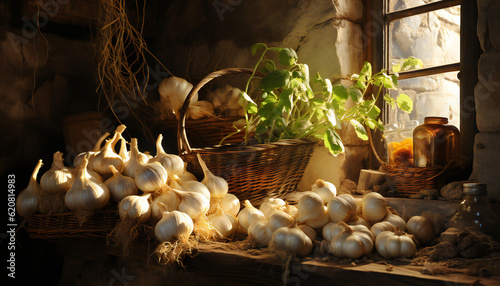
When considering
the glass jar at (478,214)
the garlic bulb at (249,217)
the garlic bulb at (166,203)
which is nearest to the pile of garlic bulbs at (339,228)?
the garlic bulb at (249,217)

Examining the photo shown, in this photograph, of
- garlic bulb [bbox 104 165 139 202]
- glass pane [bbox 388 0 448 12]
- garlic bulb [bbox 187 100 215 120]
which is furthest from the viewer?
garlic bulb [bbox 187 100 215 120]

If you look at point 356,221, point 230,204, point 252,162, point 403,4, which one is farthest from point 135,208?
point 403,4

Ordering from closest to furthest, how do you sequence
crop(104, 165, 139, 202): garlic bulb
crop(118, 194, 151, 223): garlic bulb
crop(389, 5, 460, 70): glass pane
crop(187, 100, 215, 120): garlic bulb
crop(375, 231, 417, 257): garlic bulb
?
crop(375, 231, 417, 257): garlic bulb
crop(118, 194, 151, 223): garlic bulb
crop(104, 165, 139, 202): garlic bulb
crop(389, 5, 460, 70): glass pane
crop(187, 100, 215, 120): garlic bulb

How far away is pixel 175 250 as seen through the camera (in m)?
1.23

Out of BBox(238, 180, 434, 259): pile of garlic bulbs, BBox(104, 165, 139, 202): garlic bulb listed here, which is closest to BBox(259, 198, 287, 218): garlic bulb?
BBox(238, 180, 434, 259): pile of garlic bulbs

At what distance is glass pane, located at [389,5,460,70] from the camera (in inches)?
65.7

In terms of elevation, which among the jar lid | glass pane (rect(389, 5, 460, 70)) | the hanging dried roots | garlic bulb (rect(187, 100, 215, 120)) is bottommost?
the hanging dried roots

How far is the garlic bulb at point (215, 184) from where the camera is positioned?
4.79ft

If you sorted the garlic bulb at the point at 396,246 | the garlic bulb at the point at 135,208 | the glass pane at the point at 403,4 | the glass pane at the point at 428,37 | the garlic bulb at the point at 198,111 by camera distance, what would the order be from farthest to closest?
the garlic bulb at the point at 198,111 < the glass pane at the point at 403,4 < the glass pane at the point at 428,37 < the garlic bulb at the point at 135,208 < the garlic bulb at the point at 396,246

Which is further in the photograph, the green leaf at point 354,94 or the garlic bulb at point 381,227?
the green leaf at point 354,94

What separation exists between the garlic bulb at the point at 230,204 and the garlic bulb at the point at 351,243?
0.45m

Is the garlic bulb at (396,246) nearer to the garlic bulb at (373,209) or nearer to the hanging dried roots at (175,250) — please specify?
the garlic bulb at (373,209)

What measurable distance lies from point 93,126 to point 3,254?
29.6 inches

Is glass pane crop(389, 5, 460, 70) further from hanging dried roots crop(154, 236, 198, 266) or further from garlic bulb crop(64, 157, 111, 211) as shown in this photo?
garlic bulb crop(64, 157, 111, 211)
